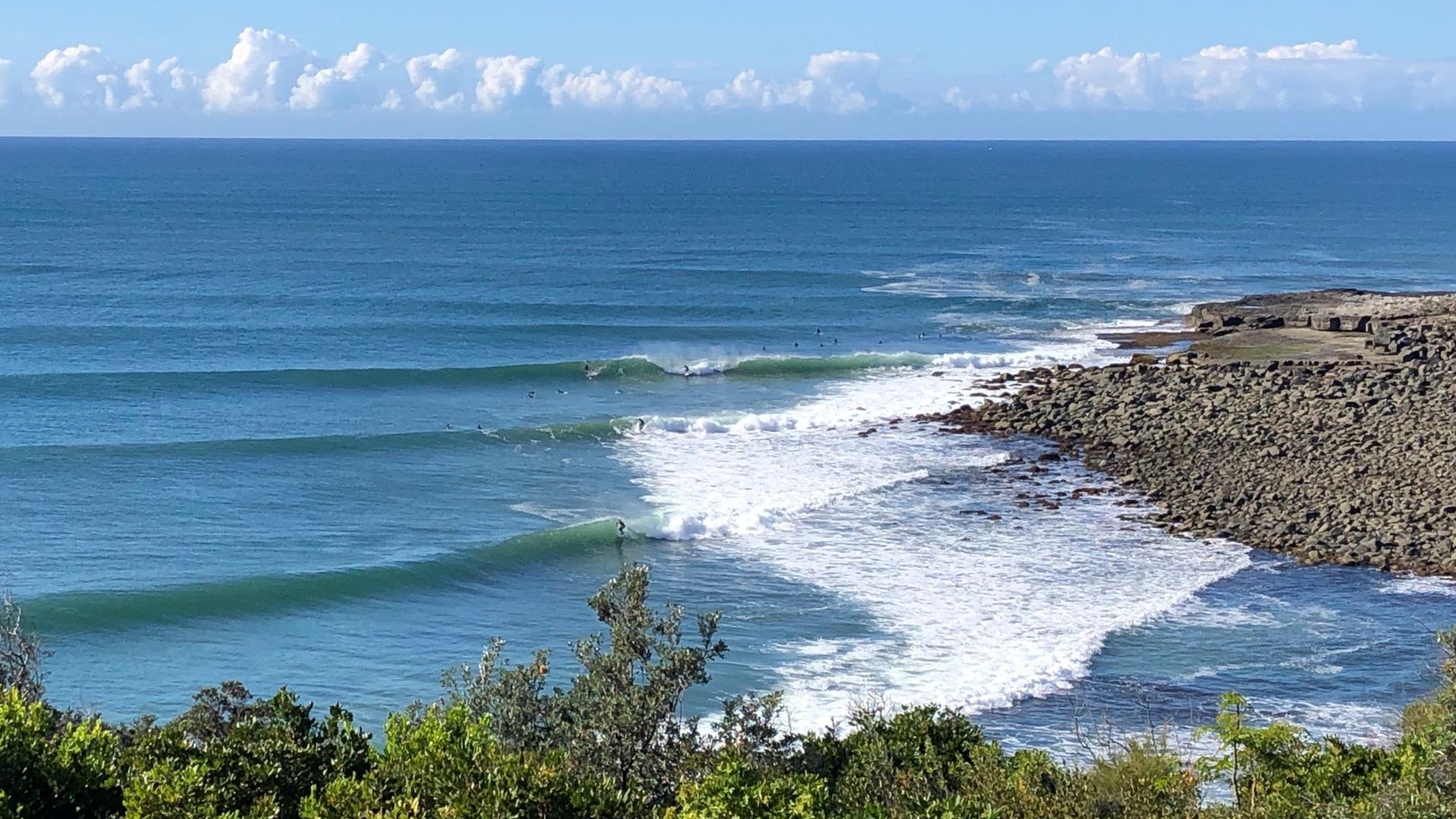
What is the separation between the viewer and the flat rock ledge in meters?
32.1

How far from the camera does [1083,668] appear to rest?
80.4 feet

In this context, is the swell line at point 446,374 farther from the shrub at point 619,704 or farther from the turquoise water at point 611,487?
the shrub at point 619,704

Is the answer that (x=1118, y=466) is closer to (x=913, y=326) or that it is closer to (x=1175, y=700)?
(x=1175, y=700)

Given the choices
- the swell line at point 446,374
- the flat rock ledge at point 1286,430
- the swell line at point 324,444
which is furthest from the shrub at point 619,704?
the swell line at point 446,374

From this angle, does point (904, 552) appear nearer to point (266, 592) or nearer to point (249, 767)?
point (266, 592)

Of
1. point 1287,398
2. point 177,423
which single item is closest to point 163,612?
point 177,423

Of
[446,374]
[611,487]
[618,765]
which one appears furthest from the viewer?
[446,374]

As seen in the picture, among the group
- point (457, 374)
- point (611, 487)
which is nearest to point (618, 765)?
point (611, 487)

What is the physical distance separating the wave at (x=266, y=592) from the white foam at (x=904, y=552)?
4.33 m

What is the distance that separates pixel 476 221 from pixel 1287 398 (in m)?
74.4

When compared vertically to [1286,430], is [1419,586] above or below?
below

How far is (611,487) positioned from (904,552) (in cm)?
937

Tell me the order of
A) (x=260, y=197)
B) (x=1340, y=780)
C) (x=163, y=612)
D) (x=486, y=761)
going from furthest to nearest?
1. (x=260, y=197)
2. (x=163, y=612)
3. (x=1340, y=780)
4. (x=486, y=761)

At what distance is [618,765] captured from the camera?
13602mm
